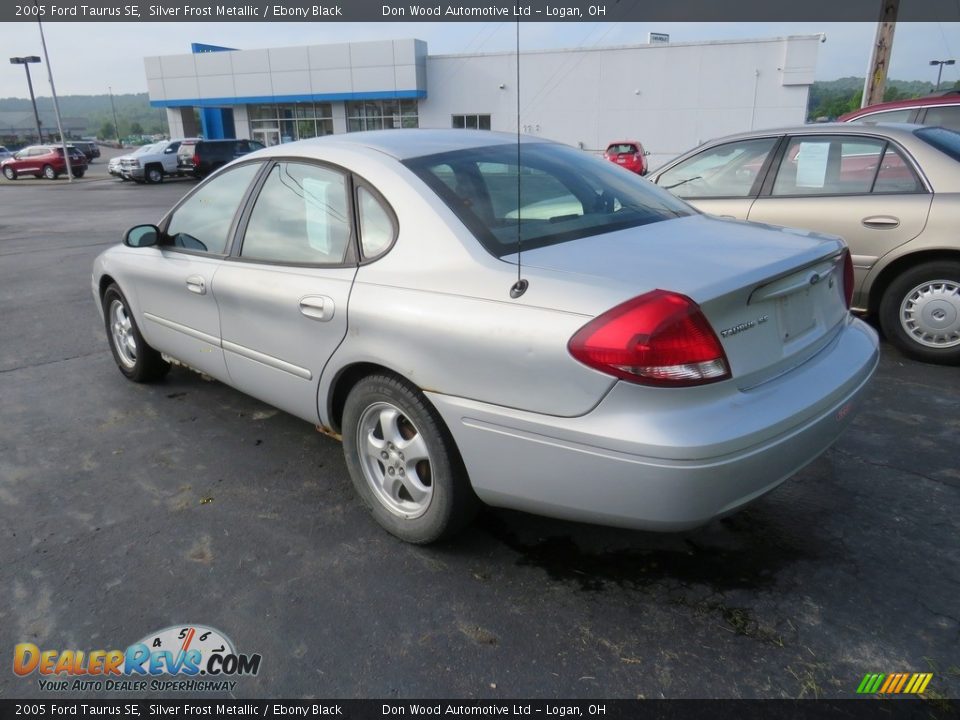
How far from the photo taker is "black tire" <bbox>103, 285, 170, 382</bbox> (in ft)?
15.1

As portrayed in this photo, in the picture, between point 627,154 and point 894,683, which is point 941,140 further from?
point 627,154

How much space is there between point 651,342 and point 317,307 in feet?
4.86

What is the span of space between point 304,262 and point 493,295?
1159 millimetres

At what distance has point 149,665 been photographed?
2.28 m

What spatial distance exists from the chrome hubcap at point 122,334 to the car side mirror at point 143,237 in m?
0.67

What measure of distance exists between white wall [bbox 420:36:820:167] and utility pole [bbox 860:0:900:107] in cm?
1841

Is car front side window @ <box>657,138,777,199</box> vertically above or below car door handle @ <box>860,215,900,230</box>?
above

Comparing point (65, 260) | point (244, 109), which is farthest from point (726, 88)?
point (65, 260)

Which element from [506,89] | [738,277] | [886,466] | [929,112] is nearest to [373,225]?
[738,277]

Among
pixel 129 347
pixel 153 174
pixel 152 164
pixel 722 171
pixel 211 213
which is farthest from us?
pixel 153 174

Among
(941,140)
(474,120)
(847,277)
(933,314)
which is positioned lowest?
→ (933,314)

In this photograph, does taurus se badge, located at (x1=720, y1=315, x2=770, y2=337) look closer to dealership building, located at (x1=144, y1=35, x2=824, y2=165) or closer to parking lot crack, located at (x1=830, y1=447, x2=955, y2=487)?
parking lot crack, located at (x1=830, y1=447, x2=955, y2=487)

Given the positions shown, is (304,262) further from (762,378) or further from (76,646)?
(762,378)

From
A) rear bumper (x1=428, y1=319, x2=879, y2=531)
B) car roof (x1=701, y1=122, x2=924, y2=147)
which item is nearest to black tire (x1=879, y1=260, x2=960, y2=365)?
car roof (x1=701, y1=122, x2=924, y2=147)
